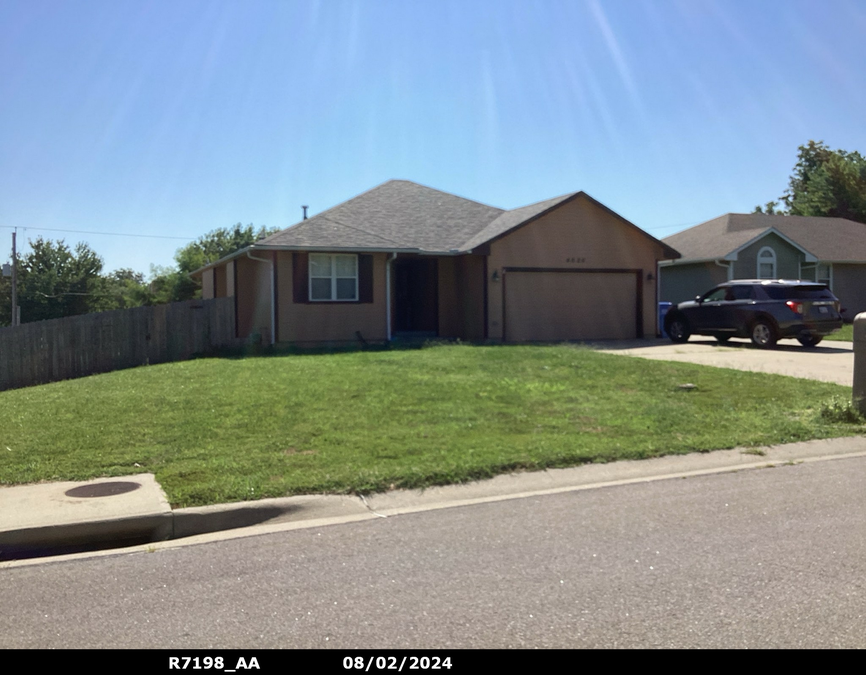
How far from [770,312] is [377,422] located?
12.9 meters

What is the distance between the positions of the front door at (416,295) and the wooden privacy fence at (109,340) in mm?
5619

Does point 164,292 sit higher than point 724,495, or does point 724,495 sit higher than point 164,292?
point 164,292

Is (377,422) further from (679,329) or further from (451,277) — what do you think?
(451,277)

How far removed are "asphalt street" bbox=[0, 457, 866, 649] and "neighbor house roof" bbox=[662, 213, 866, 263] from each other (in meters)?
25.0

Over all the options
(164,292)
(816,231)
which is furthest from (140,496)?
(164,292)

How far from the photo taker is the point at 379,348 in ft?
61.4

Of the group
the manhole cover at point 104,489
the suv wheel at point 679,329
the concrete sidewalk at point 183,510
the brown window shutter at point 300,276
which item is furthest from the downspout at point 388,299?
the manhole cover at point 104,489

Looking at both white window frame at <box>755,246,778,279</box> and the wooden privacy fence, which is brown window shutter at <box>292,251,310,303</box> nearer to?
the wooden privacy fence

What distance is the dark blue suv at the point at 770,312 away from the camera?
59.8ft

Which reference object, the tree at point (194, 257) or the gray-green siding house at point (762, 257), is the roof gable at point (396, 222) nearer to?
the gray-green siding house at point (762, 257)

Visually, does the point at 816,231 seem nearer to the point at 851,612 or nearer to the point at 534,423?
the point at 534,423

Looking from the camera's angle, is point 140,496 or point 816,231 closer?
point 140,496
